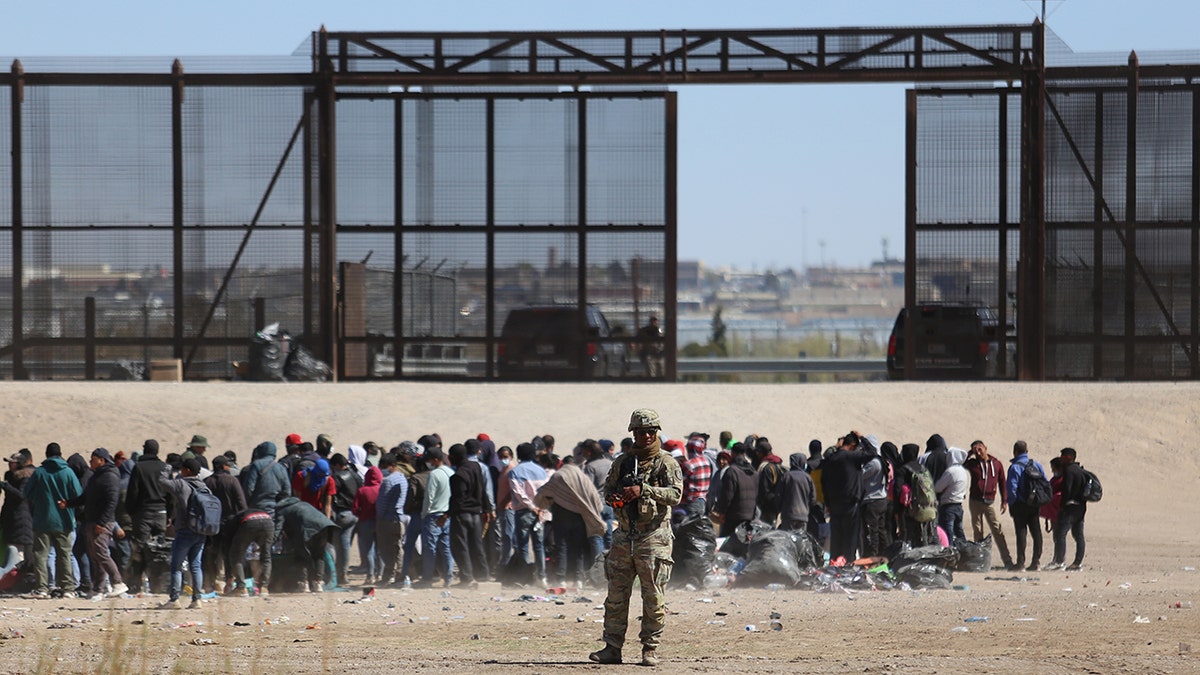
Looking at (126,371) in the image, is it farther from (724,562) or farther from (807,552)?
(807,552)

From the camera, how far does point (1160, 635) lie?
11734 mm

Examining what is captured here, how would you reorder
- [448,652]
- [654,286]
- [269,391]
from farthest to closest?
1. [654,286]
2. [269,391]
3. [448,652]

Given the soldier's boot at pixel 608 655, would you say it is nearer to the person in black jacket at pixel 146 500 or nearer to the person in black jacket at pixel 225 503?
the person in black jacket at pixel 225 503

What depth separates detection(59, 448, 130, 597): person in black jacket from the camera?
46.4ft

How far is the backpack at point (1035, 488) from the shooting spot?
16172 mm

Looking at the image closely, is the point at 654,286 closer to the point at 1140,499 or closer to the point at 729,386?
the point at 729,386

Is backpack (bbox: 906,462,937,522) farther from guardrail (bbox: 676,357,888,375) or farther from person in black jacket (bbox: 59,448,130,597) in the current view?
guardrail (bbox: 676,357,888,375)

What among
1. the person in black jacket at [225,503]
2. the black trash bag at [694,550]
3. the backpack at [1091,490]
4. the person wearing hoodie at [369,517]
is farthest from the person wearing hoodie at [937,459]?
the person in black jacket at [225,503]

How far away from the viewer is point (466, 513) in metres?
15.4

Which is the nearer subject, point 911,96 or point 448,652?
point 448,652

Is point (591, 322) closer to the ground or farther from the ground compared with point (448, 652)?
farther from the ground

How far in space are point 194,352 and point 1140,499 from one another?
15.2 m

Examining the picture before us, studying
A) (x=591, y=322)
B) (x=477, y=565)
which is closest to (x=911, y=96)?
(x=591, y=322)

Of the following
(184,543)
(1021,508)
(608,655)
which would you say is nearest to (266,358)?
(184,543)
